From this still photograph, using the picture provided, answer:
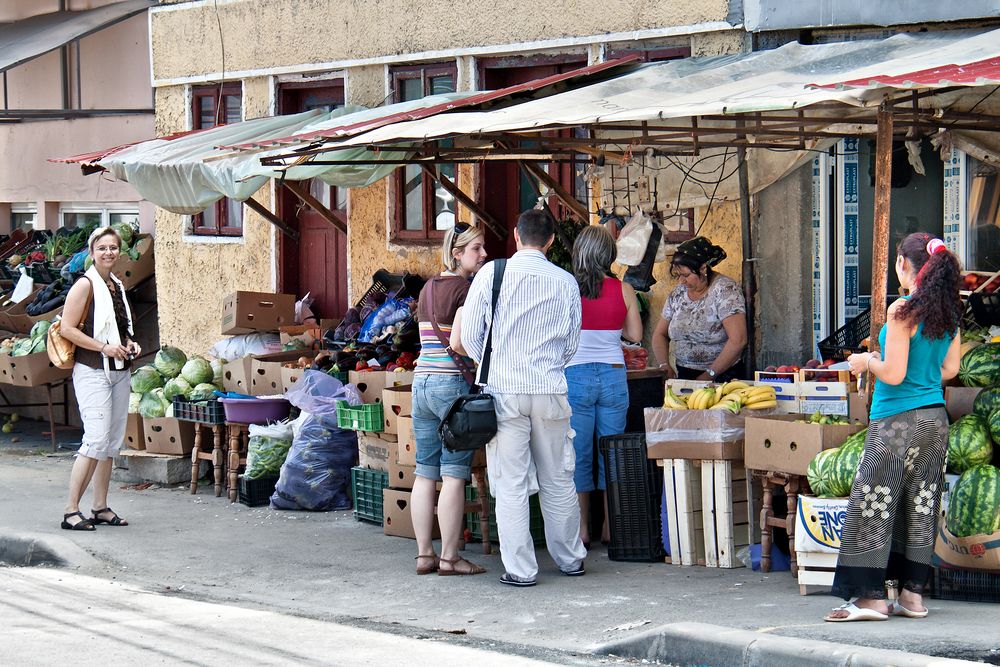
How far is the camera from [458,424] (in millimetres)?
8031

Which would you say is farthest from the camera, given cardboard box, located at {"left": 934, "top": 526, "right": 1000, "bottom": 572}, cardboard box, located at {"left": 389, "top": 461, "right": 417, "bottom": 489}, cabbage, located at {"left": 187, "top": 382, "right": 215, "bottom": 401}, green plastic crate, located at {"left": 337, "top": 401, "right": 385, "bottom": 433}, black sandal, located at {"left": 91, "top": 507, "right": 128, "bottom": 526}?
cabbage, located at {"left": 187, "top": 382, "right": 215, "bottom": 401}

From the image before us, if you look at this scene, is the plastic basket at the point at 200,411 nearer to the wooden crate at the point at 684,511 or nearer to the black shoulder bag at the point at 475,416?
the black shoulder bag at the point at 475,416

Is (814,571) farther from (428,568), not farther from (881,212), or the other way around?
(428,568)

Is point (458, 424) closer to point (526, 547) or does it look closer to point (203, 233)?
point (526, 547)

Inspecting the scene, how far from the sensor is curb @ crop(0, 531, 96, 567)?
9.66 metres

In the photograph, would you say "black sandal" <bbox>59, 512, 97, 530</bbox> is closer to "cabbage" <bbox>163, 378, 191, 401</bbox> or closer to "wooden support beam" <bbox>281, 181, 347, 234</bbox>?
"cabbage" <bbox>163, 378, 191, 401</bbox>

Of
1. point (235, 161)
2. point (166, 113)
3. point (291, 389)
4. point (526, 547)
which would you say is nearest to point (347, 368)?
point (291, 389)

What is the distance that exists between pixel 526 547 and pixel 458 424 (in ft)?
2.76

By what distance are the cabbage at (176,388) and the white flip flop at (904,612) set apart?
23.1ft

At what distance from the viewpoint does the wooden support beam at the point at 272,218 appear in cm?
1388

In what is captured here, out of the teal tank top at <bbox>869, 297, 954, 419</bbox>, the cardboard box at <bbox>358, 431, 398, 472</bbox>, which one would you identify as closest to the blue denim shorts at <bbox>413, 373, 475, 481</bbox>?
the cardboard box at <bbox>358, 431, 398, 472</bbox>

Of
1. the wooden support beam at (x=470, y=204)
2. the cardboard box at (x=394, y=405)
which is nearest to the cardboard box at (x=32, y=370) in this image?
the wooden support beam at (x=470, y=204)

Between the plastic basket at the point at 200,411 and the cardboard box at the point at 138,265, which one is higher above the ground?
the cardboard box at the point at 138,265

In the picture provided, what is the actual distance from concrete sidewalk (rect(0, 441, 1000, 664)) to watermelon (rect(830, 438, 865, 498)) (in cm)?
57
